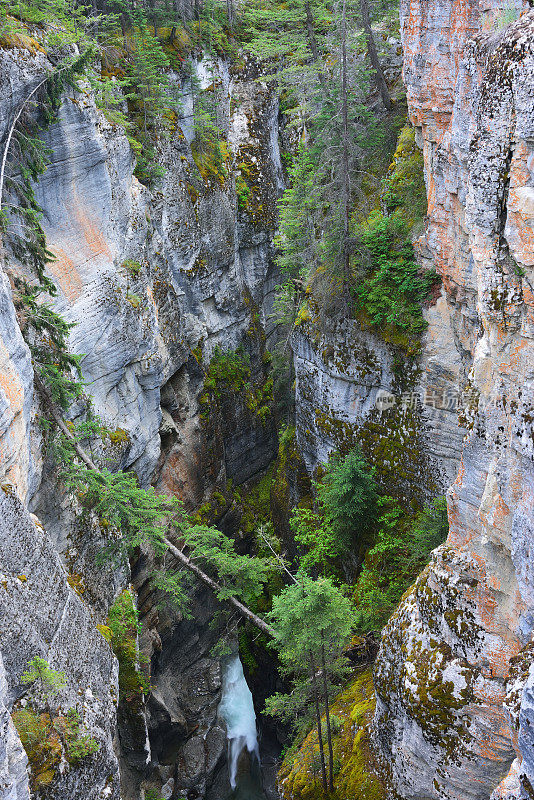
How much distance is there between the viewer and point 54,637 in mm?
9586

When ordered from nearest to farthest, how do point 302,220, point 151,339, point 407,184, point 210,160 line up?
point 407,184
point 151,339
point 302,220
point 210,160

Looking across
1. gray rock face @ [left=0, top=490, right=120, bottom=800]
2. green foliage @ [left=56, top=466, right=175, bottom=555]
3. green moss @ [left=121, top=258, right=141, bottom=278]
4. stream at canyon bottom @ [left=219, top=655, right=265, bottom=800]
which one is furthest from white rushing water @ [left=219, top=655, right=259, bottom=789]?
green moss @ [left=121, top=258, right=141, bottom=278]

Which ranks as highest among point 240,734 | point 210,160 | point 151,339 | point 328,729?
point 210,160

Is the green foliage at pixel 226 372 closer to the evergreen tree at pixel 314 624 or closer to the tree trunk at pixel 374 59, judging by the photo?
the tree trunk at pixel 374 59

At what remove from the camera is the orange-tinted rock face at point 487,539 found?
708cm

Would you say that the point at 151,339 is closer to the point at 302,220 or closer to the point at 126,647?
the point at 302,220

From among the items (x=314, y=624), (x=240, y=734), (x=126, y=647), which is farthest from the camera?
(x=240, y=734)

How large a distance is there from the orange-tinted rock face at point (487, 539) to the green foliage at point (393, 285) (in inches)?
176

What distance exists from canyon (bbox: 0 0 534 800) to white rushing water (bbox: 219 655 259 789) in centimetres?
54

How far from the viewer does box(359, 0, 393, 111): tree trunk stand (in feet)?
58.5

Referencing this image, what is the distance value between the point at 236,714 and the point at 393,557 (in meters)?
11.6

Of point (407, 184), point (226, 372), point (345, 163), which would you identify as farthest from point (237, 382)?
point (407, 184)

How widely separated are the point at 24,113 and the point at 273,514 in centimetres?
1756

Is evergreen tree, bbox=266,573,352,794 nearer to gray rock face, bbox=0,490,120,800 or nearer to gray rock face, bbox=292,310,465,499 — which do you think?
gray rock face, bbox=0,490,120,800
